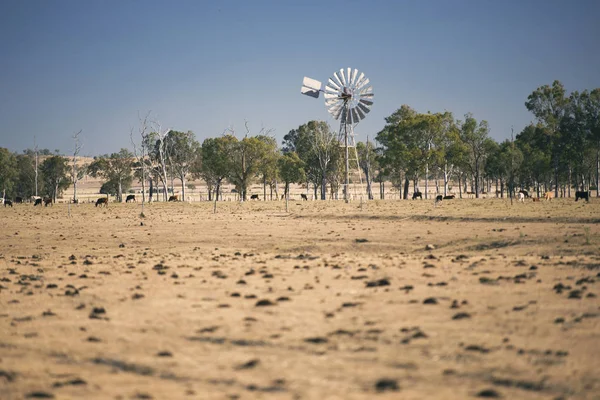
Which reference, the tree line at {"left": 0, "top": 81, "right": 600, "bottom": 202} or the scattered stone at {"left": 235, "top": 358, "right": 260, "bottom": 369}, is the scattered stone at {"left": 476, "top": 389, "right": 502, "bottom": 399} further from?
the tree line at {"left": 0, "top": 81, "right": 600, "bottom": 202}

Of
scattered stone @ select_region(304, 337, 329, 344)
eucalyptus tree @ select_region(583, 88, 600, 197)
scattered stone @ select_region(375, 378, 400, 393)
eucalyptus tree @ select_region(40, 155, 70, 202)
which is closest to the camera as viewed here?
scattered stone @ select_region(375, 378, 400, 393)

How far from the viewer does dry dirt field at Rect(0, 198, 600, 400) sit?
5625mm

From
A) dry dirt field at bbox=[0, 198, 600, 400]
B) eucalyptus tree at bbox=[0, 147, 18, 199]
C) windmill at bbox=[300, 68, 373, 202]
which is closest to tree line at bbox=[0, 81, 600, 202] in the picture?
eucalyptus tree at bbox=[0, 147, 18, 199]

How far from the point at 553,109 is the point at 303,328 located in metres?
102

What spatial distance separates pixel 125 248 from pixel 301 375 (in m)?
17.4

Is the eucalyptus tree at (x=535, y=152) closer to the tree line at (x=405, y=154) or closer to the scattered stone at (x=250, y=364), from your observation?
the tree line at (x=405, y=154)

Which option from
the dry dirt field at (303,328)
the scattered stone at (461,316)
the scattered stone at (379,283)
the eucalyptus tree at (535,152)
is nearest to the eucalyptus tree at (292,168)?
the eucalyptus tree at (535,152)

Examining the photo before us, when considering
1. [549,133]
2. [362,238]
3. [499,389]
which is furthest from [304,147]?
[499,389]

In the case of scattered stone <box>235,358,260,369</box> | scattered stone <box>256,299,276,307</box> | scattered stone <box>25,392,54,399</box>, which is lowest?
scattered stone <box>25,392,54,399</box>

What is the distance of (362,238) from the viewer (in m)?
23.3

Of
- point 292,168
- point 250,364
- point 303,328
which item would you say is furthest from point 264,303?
point 292,168

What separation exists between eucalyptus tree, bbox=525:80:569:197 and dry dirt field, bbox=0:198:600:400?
85.3m

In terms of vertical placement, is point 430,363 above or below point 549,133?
below

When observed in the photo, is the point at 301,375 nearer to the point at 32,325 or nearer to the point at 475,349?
the point at 475,349
